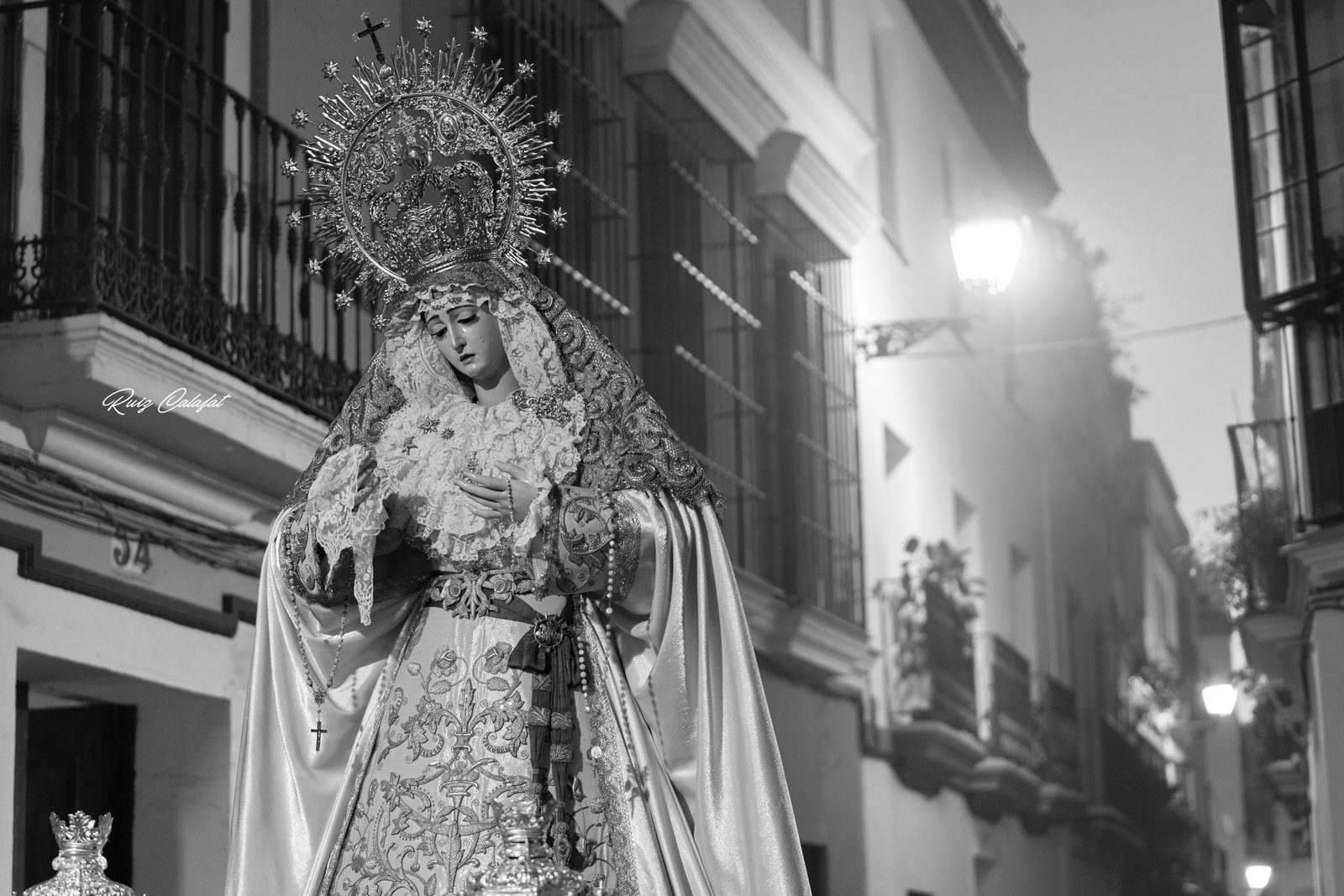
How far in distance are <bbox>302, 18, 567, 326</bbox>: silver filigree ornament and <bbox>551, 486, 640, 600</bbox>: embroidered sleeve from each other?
0.48m

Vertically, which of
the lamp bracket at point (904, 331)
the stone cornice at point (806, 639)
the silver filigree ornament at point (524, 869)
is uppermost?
the lamp bracket at point (904, 331)

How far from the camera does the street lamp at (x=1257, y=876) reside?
19781 millimetres

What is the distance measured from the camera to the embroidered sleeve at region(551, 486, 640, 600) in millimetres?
3236

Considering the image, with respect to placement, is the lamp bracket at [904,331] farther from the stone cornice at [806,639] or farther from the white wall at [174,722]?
the white wall at [174,722]

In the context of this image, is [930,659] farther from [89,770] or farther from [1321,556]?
[89,770]

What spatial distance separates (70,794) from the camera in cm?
603

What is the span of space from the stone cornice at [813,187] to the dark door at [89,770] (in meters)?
5.08

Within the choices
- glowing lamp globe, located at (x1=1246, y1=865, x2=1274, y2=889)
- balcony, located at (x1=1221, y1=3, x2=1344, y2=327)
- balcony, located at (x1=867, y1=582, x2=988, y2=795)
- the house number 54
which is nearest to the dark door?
the house number 54

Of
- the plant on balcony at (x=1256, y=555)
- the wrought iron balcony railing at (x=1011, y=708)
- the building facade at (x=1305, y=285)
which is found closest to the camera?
the building facade at (x=1305, y=285)

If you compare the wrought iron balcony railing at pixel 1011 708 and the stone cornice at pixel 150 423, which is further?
the wrought iron balcony railing at pixel 1011 708

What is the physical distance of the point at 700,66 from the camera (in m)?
9.51

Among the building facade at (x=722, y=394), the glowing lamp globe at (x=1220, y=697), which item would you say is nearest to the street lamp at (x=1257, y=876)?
the building facade at (x=722, y=394)

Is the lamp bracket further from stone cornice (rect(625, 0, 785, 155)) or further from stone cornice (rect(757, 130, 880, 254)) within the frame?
stone cornice (rect(625, 0, 785, 155))

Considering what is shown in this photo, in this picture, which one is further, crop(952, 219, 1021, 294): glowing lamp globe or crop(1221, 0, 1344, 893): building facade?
crop(952, 219, 1021, 294): glowing lamp globe
